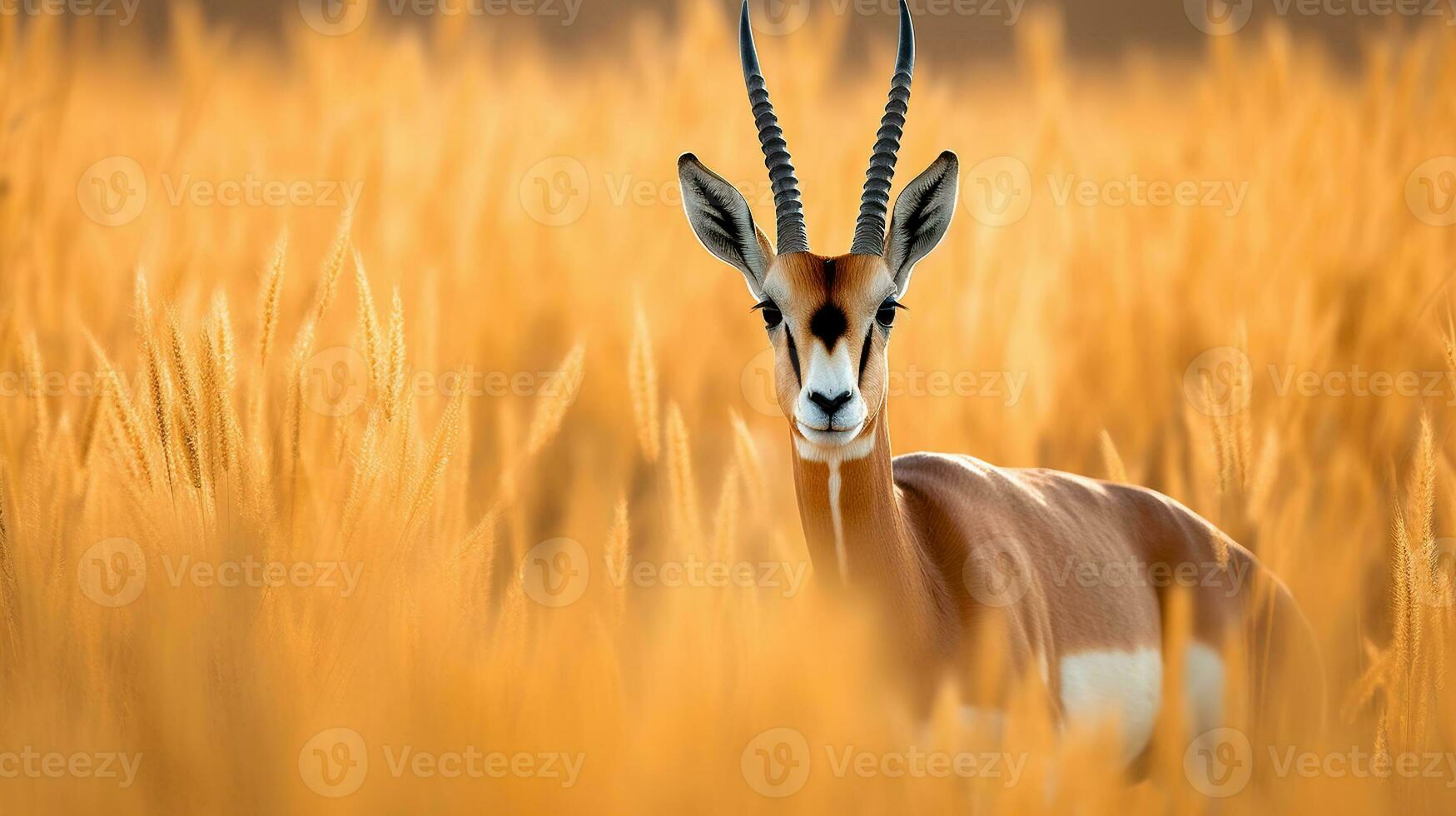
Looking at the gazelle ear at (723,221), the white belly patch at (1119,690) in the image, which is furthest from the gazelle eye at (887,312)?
the white belly patch at (1119,690)

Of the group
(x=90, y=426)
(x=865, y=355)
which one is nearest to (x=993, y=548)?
(x=865, y=355)

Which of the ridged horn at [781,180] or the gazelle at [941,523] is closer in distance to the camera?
the gazelle at [941,523]

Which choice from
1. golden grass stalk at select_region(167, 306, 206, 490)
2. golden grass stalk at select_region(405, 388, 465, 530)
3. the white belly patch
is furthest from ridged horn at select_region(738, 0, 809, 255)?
golden grass stalk at select_region(167, 306, 206, 490)

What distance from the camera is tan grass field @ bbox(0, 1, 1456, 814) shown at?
207cm

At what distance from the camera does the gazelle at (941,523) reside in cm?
275

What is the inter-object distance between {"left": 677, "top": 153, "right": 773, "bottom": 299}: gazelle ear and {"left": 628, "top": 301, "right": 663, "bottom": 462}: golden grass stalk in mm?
353

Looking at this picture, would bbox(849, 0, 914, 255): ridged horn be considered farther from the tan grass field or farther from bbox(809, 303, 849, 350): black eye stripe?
the tan grass field

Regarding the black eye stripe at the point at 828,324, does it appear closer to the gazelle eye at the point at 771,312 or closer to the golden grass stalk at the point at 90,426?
the gazelle eye at the point at 771,312

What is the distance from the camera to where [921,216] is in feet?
10.6

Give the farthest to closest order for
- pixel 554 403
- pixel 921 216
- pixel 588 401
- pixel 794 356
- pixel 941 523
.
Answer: pixel 588 401
pixel 921 216
pixel 941 523
pixel 794 356
pixel 554 403

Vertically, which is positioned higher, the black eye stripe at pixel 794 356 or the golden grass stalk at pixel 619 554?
the black eye stripe at pixel 794 356

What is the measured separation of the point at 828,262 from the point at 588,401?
176 centimetres

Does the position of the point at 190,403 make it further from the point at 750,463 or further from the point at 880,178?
the point at 880,178

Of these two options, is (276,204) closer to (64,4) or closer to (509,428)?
(64,4)
